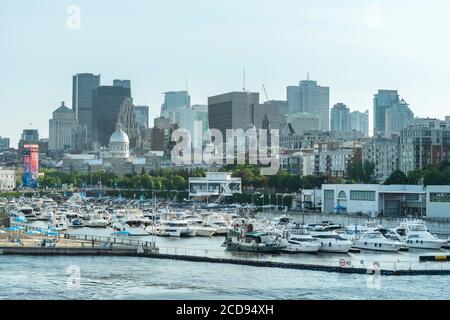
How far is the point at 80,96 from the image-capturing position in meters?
159

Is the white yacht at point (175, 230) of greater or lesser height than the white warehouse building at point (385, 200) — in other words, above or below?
below

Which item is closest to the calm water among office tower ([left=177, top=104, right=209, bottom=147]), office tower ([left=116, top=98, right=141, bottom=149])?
office tower ([left=116, top=98, right=141, bottom=149])

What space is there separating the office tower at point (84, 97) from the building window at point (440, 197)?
407 ft

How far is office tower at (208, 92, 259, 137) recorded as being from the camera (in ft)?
386

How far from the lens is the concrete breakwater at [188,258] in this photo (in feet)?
67.2

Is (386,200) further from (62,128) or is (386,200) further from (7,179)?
(62,128)

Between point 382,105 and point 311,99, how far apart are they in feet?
73.3

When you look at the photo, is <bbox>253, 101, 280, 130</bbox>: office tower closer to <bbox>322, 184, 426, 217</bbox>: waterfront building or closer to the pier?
<bbox>322, 184, 426, 217</bbox>: waterfront building

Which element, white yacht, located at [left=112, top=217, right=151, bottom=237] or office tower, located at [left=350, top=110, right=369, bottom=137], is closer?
white yacht, located at [left=112, top=217, right=151, bottom=237]

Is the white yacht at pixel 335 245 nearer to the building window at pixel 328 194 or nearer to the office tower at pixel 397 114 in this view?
the building window at pixel 328 194

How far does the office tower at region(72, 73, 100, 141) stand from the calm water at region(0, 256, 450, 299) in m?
136

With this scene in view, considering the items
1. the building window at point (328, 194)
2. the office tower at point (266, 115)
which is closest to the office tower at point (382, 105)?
the office tower at point (266, 115)
